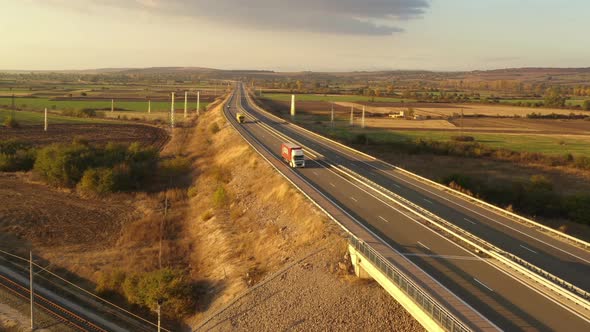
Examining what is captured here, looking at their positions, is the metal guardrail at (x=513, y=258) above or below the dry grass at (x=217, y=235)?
above

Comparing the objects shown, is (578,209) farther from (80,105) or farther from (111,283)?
(80,105)

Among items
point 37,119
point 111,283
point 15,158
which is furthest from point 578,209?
point 37,119

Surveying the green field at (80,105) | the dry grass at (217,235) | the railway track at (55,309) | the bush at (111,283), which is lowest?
the railway track at (55,309)

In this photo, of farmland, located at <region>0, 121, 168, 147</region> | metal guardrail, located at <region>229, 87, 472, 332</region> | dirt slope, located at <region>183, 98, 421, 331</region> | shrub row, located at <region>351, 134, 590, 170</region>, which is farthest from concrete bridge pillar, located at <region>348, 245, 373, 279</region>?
farmland, located at <region>0, 121, 168, 147</region>

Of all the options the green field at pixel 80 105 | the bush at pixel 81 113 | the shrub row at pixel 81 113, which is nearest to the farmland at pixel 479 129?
the green field at pixel 80 105

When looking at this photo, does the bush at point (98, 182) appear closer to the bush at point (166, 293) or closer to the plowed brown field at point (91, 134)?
the bush at point (166, 293)
